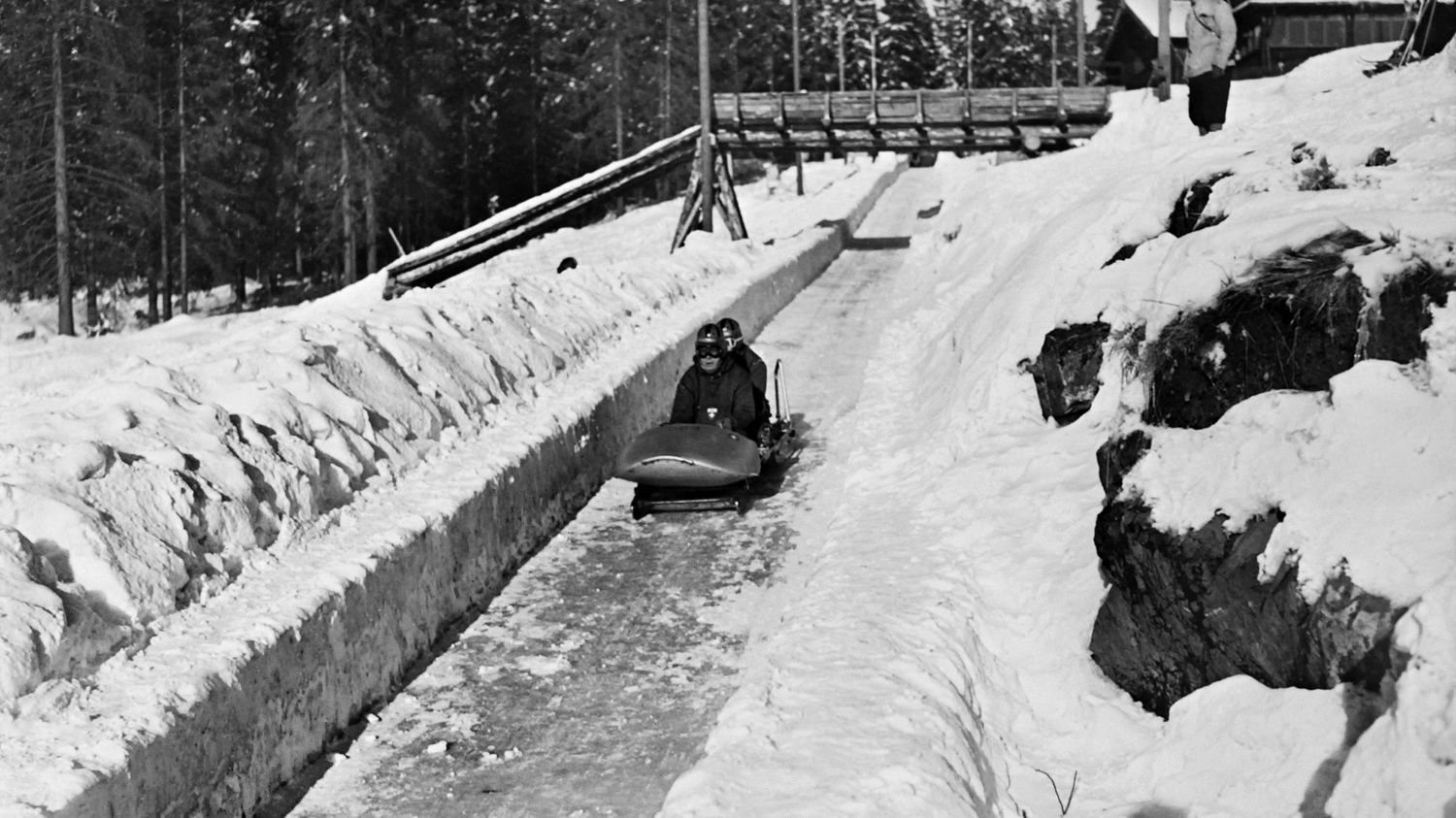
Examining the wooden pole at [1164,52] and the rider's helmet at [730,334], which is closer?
the rider's helmet at [730,334]

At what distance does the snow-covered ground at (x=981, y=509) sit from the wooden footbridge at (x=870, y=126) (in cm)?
1721

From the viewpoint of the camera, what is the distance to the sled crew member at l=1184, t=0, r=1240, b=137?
1563 cm

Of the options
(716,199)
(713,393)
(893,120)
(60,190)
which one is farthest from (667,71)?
(713,393)

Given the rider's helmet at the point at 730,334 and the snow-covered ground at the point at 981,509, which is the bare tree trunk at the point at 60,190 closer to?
the snow-covered ground at the point at 981,509

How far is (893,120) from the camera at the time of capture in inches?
1189

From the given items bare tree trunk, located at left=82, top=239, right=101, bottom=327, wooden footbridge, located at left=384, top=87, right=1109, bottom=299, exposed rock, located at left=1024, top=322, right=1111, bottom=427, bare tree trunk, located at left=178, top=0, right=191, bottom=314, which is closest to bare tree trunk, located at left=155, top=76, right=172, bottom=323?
bare tree trunk, located at left=178, top=0, right=191, bottom=314

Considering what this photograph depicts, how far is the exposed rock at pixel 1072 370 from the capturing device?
9539mm

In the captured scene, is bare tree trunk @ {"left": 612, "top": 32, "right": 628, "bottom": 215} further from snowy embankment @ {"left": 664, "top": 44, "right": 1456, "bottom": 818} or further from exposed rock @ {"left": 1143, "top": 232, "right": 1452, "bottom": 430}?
exposed rock @ {"left": 1143, "top": 232, "right": 1452, "bottom": 430}

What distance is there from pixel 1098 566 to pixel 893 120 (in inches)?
950

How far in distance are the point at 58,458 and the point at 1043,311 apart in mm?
7332

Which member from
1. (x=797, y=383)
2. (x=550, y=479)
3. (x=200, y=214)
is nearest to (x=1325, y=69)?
(x=797, y=383)

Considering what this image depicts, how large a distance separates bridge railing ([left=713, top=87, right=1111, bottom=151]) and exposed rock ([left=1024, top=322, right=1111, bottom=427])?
20857 millimetres

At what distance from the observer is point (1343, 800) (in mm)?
4488

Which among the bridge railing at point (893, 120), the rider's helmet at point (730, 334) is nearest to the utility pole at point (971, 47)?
the bridge railing at point (893, 120)
